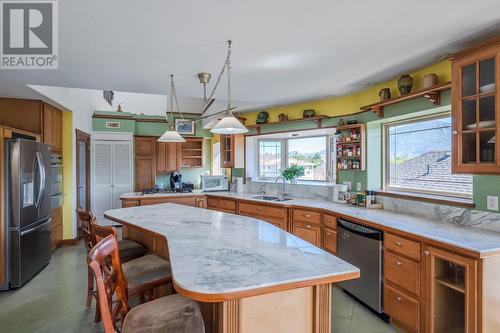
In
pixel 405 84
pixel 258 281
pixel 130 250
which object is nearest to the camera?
pixel 258 281

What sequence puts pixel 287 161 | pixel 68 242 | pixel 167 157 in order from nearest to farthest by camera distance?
pixel 68 242
pixel 287 161
pixel 167 157

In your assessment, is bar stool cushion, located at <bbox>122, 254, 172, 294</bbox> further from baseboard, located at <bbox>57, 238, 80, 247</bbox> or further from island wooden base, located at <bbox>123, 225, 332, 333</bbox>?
baseboard, located at <bbox>57, 238, 80, 247</bbox>

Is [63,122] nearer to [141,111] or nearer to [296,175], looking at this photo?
[141,111]

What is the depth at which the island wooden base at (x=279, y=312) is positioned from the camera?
50.5 inches

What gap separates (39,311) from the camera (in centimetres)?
266

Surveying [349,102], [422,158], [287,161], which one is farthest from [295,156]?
[422,158]

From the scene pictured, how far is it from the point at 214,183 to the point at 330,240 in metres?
2.79

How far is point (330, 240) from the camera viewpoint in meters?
3.31

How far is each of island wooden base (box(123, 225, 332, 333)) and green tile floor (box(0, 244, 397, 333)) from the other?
116 cm

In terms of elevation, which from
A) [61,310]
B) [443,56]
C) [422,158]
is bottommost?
[61,310]

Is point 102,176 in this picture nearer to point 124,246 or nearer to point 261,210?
point 261,210

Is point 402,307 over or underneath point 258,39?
underneath

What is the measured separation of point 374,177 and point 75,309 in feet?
11.9

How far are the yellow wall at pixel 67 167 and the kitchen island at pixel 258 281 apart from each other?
3605mm
